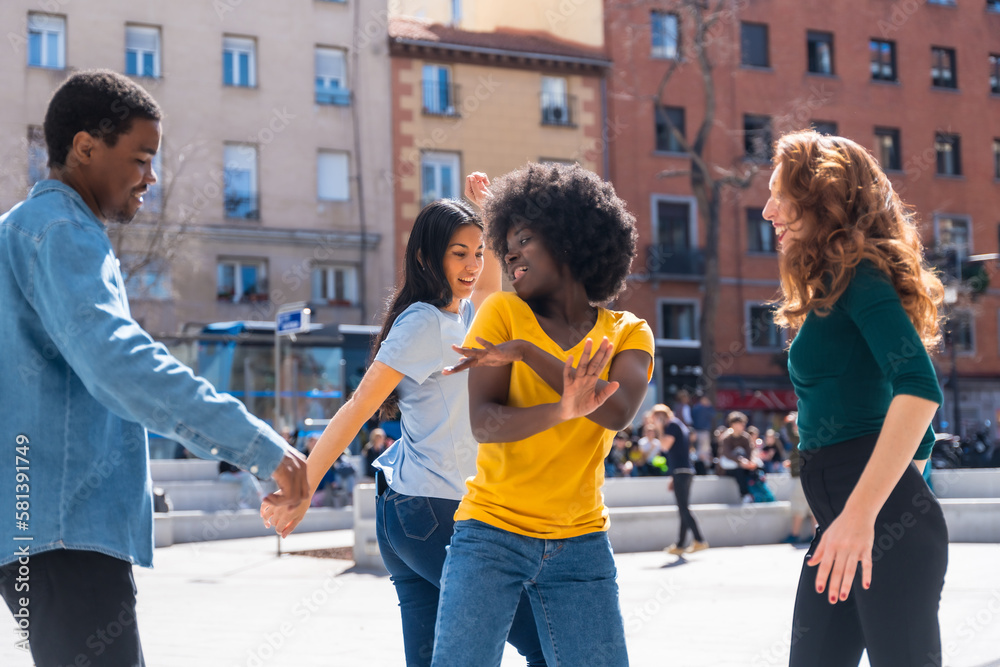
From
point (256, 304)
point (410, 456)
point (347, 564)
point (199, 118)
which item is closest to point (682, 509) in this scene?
point (347, 564)

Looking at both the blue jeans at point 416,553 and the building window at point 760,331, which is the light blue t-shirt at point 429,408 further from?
the building window at point 760,331

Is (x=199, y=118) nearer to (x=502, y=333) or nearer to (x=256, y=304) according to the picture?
(x=256, y=304)

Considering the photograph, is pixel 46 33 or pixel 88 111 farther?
pixel 46 33

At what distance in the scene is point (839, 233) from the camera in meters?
2.81

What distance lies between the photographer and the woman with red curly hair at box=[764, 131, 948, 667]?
2.54m

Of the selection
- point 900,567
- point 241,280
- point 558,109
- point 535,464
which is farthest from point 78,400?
point 558,109

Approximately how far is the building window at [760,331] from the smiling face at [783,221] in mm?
32203

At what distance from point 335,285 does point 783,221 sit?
28245mm

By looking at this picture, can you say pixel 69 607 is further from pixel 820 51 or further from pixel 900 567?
pixel 820 51

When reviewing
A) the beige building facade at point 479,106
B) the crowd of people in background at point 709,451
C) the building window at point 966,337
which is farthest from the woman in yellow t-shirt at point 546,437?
the building window at point 966,337

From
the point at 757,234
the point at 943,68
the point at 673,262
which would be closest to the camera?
the point at 673,262

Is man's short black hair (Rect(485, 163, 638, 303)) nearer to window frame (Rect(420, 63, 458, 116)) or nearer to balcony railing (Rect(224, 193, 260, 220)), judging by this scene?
balcony railing (Rect(224, 193, 260, 220))

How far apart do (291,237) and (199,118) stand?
13.1ft

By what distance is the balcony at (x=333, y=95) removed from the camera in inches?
1220
